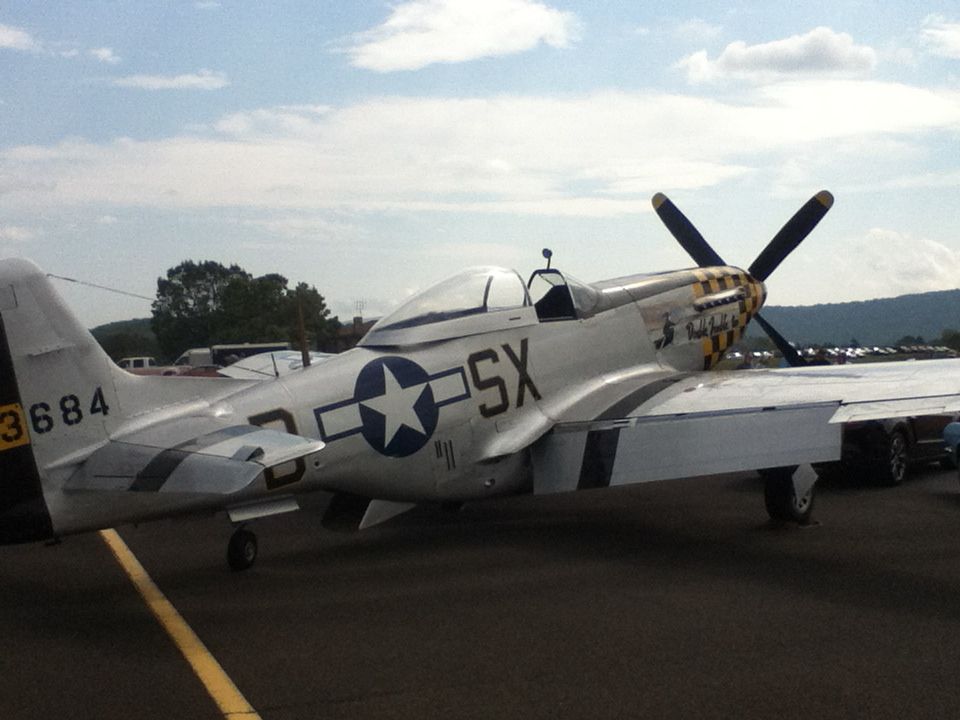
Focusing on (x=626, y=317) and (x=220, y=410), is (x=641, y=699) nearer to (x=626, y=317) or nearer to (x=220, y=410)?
(x=220, y=410)

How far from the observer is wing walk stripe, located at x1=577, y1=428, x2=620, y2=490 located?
27.8 feet

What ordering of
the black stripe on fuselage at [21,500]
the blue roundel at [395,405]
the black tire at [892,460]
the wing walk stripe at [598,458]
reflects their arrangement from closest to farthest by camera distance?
the black stripe on fuselage at [21,500] → the blue roundel at [395,405] → the wing walk stripe at [598,458] → the black tire at [892,460]

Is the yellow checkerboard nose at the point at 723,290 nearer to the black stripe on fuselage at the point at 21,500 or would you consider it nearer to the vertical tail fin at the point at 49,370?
the vertical tail fin at the point at 49,370

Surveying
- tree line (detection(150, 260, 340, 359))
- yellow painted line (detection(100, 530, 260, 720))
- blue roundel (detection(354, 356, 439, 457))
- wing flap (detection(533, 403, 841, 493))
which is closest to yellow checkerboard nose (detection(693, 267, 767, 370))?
wing flap (detection(533, 403, 841, 493))

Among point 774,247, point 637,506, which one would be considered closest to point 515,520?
point 637,506

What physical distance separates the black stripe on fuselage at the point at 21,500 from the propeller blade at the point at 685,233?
1118 centimetres

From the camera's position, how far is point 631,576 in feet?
24.6

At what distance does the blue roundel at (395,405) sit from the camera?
7875mm

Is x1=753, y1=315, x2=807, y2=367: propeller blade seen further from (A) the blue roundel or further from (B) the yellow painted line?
(B) the yellow painted line

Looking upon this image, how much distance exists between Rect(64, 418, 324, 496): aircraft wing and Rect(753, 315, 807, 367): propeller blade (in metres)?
9.22

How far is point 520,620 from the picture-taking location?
245 inches

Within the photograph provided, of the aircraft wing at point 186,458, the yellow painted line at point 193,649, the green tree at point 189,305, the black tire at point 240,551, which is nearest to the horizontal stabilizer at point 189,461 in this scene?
the aircraft wing at point 186,458

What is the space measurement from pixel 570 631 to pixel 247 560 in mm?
3133

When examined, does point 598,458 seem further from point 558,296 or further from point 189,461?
point 189,461
